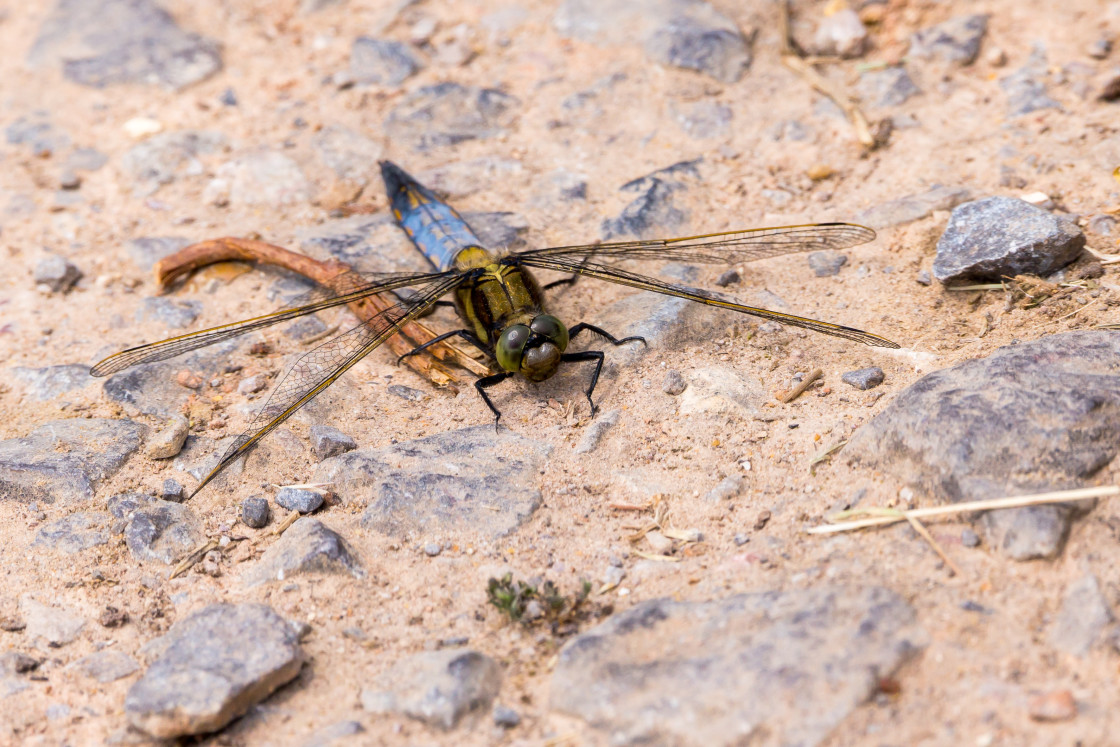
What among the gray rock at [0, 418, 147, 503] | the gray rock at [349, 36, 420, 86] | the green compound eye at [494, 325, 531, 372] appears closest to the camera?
the gray rock at [0, 418, 147, 503]

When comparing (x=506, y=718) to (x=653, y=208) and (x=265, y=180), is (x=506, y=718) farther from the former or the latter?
(x=265, y=180)

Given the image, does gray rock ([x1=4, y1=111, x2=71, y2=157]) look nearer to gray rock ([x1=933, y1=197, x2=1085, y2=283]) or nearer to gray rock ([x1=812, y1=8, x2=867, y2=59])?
gray rock ([x1=812, y1=8, x2=867, y2=59])

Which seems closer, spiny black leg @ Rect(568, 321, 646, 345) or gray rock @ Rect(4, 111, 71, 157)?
spiny black leg @ Rect(568, 321, 646, 345)

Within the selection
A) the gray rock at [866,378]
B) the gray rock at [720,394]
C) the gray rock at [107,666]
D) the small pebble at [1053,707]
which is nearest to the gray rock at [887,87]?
the gray rock at [866,378]

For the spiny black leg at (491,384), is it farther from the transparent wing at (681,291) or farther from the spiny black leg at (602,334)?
the transparent wing at (681,291)

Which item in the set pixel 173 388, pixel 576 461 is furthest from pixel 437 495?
pixel 173 388

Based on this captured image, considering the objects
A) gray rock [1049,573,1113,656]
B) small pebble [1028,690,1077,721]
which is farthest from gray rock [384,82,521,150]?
small pebble [1028,690,1077,721]

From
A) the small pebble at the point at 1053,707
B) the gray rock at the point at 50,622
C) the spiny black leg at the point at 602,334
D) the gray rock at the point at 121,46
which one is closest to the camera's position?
the small pebble at the point at 1053,707
